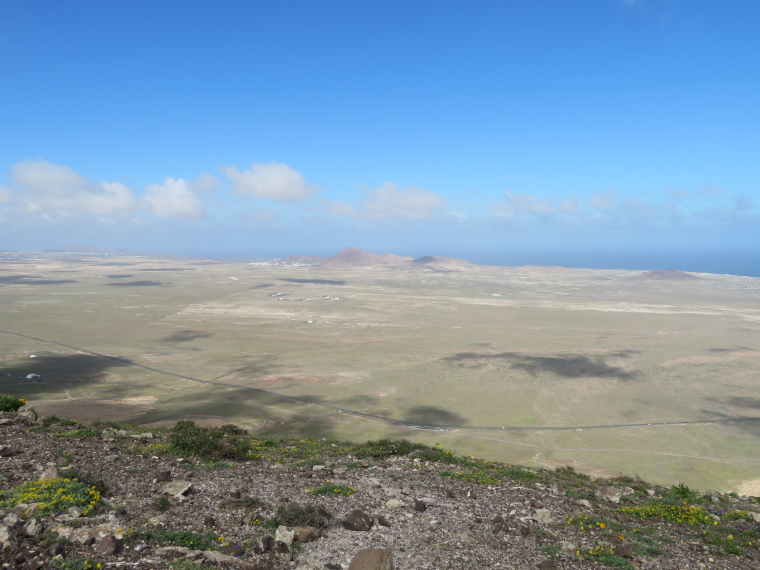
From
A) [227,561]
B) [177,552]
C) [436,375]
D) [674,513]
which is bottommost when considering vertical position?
[436,375]

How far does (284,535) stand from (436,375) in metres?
54.8

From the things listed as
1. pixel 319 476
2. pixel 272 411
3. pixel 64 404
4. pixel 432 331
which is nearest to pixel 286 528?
pixel 319 476

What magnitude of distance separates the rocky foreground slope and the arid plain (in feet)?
64.6

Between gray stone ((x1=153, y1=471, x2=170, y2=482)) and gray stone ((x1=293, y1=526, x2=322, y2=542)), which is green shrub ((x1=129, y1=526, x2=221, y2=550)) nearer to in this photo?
gray stone ((x1=293, y1=526, x2=322, y2=542))

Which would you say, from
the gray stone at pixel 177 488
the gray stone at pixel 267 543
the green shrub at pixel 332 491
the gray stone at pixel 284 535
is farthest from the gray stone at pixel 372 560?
the gray stone at pixel 177 488

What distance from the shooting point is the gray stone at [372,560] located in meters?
11.0

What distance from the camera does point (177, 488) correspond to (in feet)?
48.2

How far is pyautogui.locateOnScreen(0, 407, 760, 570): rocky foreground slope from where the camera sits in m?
11.1

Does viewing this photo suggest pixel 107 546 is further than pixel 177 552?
No

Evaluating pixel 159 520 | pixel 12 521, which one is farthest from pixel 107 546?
pixel 12 521

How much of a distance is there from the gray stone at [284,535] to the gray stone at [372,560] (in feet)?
6.25

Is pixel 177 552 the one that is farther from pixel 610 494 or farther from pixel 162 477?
pixel 610 494

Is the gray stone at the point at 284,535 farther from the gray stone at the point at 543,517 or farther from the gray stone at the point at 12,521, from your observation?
the gray stone at the point at 543,517

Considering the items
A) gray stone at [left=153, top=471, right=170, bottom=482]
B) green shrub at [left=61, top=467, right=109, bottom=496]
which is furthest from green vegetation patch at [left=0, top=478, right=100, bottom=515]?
gray stone at [left=153, top=471, right=170, bottom=482]
